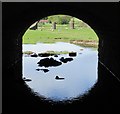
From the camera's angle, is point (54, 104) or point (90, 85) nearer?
point (54, 104)

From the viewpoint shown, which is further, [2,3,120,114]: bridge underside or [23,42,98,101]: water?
[23,42,98,101]: water

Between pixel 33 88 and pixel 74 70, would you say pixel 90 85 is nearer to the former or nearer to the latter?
pixel 33 88

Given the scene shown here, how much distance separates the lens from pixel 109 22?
27562 millimetres

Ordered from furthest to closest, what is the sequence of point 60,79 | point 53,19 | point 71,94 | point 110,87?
point 53,19 → point 60,79 → point 110,87 → point 71,94

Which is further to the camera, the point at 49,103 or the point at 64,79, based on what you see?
the point at 64,79

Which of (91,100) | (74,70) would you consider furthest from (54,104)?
(74,70)

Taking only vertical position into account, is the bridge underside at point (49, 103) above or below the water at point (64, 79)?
above

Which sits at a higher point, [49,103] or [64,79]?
[49,103]

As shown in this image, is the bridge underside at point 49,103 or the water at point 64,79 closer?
the bridge underside at point 49,103

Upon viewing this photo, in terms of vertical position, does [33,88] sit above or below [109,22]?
below

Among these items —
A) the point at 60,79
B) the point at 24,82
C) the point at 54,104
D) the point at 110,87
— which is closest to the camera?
the point at 54,104

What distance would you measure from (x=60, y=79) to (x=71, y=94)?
6.53 meters

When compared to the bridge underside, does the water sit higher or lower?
lower

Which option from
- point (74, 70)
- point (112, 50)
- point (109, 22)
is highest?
point (109, 22)
